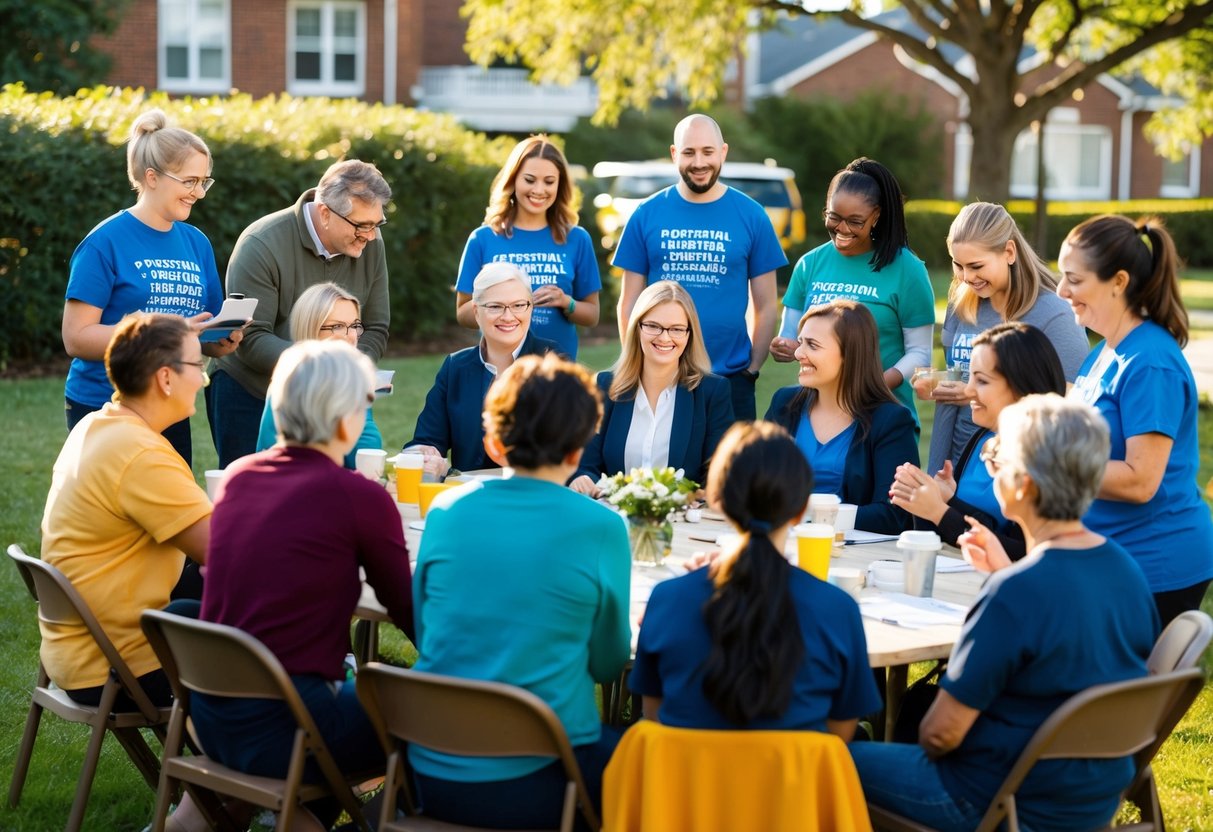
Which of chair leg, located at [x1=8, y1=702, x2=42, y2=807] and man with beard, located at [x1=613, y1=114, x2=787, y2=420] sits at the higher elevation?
man with beard, located at [x1=613, y1=114, x2=787, y2=420]

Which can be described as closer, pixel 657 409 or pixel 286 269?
pixel 657 409

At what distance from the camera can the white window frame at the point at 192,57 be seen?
92.7 feet

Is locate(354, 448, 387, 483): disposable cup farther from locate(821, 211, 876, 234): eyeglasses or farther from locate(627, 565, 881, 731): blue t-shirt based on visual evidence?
locate(821, 211, 876, 234): eyeglasses

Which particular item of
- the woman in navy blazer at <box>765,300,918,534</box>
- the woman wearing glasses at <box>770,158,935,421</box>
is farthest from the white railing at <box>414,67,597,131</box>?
the woman in navy blazer at <box>765,300,918,534</box>

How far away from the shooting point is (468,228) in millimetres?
15250

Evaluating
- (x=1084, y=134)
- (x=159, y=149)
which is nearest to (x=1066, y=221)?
(x=1084, y=134)

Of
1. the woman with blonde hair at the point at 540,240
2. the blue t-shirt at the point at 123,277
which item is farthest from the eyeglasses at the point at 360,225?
the woman with blonde hair at the point at 540,240

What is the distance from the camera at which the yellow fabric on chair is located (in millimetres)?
3023

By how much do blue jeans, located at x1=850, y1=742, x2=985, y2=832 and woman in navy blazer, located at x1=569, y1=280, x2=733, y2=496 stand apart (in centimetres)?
197

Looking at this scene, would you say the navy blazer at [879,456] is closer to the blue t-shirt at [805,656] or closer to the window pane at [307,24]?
the blue t-shirt at [805,656]

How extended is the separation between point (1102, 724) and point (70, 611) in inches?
103

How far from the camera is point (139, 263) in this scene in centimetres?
543

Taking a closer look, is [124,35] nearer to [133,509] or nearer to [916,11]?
[916,11]

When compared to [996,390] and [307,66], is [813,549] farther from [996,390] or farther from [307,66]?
[307,66]
